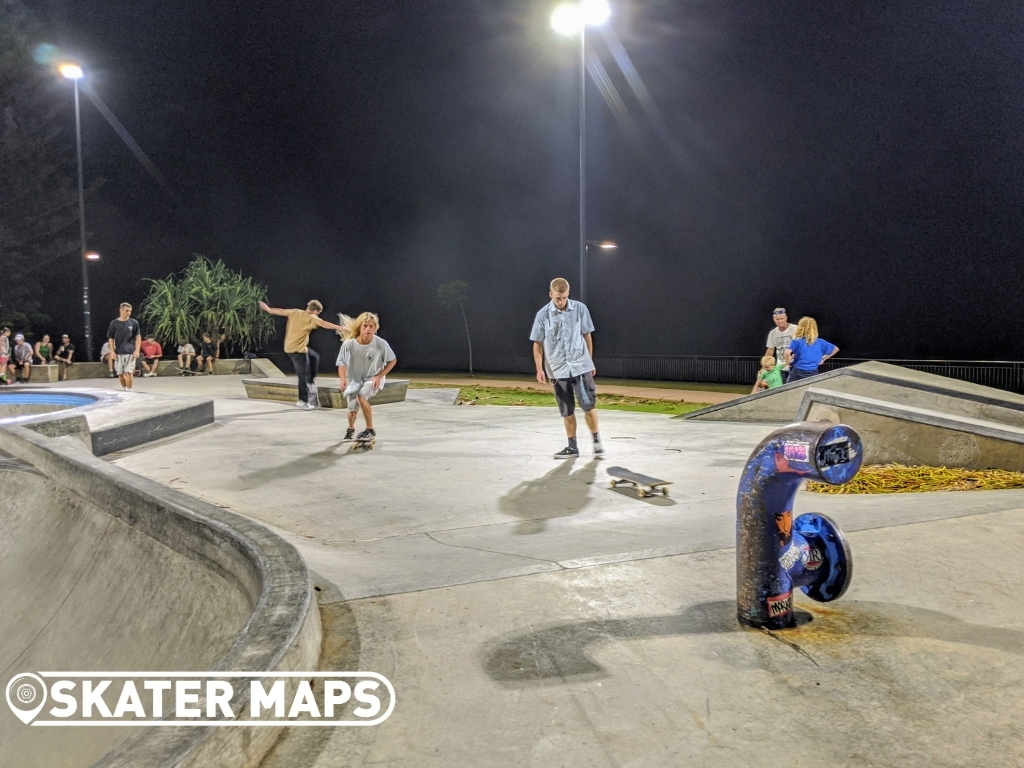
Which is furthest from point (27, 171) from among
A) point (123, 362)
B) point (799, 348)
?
point (799, 348)

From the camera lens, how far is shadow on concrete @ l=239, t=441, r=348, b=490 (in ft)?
19.4

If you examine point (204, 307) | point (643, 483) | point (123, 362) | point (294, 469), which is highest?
point (204, 307)

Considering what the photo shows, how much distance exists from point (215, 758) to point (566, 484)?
4.11 metres

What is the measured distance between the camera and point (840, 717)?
6.69 feet

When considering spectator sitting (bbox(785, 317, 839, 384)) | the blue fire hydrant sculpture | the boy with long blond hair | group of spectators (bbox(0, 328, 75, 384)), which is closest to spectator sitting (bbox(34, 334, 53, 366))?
group of spectators (bbox(0, 328, 75, 384))

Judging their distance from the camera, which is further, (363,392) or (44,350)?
(44,350)

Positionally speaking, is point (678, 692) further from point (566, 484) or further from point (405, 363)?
point (405, 363)

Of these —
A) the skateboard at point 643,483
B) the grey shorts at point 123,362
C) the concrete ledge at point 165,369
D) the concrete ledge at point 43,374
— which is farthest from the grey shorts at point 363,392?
the concrete ledge at point 165,369

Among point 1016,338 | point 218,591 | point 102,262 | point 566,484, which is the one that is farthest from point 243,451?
point 102,262

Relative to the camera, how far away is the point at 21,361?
782 inches

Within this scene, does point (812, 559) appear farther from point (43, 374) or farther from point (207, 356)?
point (207, 356)

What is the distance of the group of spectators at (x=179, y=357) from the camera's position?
2303cm

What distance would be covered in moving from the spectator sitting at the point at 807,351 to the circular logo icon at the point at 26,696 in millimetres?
9076

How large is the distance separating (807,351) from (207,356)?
77.0 ft
